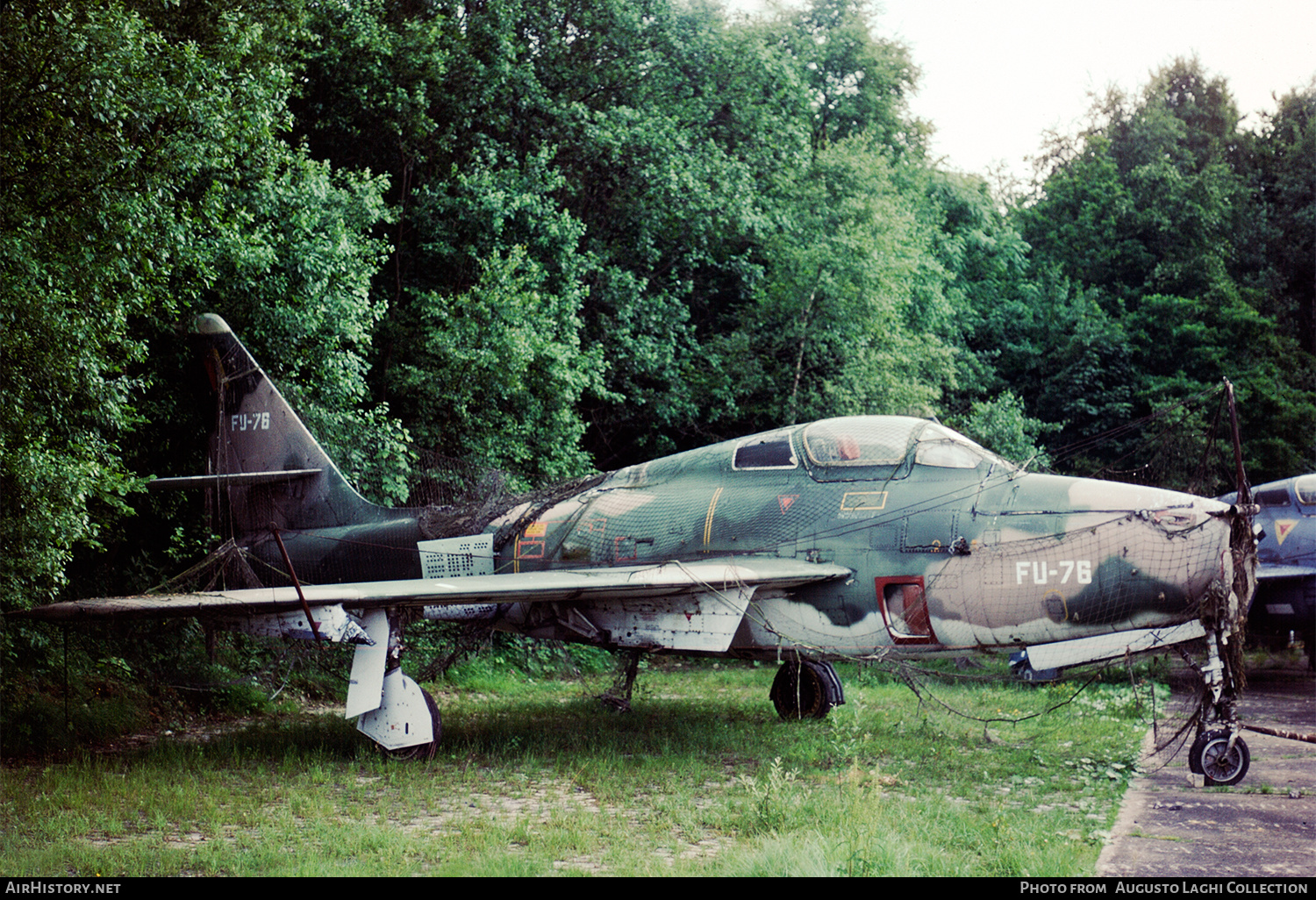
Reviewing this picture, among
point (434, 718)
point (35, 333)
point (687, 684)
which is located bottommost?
point (687, 684)

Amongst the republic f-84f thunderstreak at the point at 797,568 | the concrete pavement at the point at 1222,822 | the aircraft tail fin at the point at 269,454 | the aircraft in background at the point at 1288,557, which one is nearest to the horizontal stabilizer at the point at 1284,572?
the aircraft in background at the point at 1288,557

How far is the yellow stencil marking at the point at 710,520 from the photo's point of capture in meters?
9.84

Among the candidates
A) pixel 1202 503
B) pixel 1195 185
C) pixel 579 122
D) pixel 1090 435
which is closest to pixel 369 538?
pixel 1202 503

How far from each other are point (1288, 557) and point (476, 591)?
41.0 ft

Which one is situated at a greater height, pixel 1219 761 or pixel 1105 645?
pixel 1105 645

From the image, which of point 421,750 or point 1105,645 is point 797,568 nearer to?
point 1105,645

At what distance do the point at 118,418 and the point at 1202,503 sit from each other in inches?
389

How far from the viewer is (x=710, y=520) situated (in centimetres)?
991

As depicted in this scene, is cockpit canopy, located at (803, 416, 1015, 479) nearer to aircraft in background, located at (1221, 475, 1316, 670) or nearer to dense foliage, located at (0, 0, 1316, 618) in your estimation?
dense foliage, located at (0, 0, 1316, 618)

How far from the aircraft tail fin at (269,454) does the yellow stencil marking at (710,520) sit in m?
4.22

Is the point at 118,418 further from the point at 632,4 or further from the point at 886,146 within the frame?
the point at 886,146

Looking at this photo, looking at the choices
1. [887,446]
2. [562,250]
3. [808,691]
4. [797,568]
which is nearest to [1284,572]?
[808,691]

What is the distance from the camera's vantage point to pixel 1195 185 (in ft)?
99.2

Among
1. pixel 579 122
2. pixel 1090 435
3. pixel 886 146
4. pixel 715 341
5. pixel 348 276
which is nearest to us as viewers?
pixel 348 276
